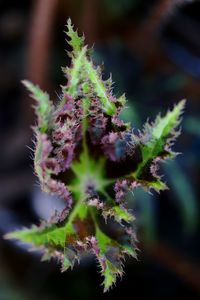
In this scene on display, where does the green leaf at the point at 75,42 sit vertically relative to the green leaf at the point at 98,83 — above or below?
above

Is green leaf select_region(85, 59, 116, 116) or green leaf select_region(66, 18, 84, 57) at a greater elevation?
green leaf select_region(66, 18, 84, 57)

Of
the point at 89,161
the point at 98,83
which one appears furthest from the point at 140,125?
the point at 98,83

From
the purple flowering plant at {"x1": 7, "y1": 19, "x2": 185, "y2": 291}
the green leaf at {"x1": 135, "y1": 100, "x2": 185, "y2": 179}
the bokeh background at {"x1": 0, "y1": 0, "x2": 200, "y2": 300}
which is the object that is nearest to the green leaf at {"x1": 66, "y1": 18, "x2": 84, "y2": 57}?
the purple flowering plant at {"x1": 7, "y1": 19, "x2": 185, "y2": 291}

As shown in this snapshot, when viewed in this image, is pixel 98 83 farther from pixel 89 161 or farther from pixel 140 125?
pixel 140 125

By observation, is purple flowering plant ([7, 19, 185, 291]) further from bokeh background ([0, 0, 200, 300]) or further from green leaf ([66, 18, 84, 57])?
bokeh background ([0, 0, 200, 300])

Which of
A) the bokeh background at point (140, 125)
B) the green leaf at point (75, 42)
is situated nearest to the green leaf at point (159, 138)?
the green leaf at point (75, 42)

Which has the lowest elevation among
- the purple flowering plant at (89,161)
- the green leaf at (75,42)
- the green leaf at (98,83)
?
the purple flowering plant at (89,161)

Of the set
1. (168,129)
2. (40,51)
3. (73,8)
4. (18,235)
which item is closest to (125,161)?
(168,129)

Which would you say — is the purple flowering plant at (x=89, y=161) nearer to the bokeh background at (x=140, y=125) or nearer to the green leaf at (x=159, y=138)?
the green leaf at (x=159, y=138)
